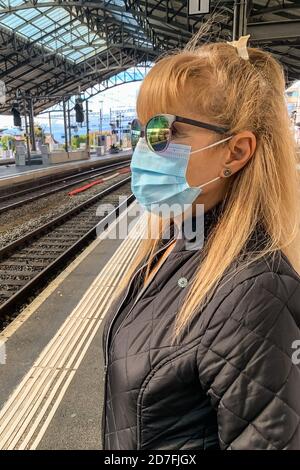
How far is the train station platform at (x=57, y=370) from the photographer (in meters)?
2.58

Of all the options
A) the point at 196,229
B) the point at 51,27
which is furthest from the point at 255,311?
the point at 51,27

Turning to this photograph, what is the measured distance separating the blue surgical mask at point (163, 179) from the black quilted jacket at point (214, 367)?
14cm

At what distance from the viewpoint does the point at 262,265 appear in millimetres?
971

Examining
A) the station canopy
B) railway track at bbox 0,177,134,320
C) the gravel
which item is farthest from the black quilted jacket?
the gravel

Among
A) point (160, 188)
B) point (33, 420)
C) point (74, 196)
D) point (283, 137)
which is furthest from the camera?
point (74, 196)

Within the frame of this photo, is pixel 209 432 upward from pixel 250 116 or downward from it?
downward

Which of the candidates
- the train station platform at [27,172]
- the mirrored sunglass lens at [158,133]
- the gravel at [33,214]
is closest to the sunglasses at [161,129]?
the mirrored sunglass lens at [158,133]

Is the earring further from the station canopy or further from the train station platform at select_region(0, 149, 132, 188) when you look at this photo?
the train station platform at select_region(0, 149, 132, 188)

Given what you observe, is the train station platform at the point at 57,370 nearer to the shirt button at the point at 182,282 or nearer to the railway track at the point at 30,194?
the shirt button at the point at 182,282

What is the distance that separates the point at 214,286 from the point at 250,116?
492 mm

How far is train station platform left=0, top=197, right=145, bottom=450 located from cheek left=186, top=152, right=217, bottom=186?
6.75ft

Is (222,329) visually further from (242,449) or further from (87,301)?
(87,301)

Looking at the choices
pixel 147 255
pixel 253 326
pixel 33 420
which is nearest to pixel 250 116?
pixel 253 326

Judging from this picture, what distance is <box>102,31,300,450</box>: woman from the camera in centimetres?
89
